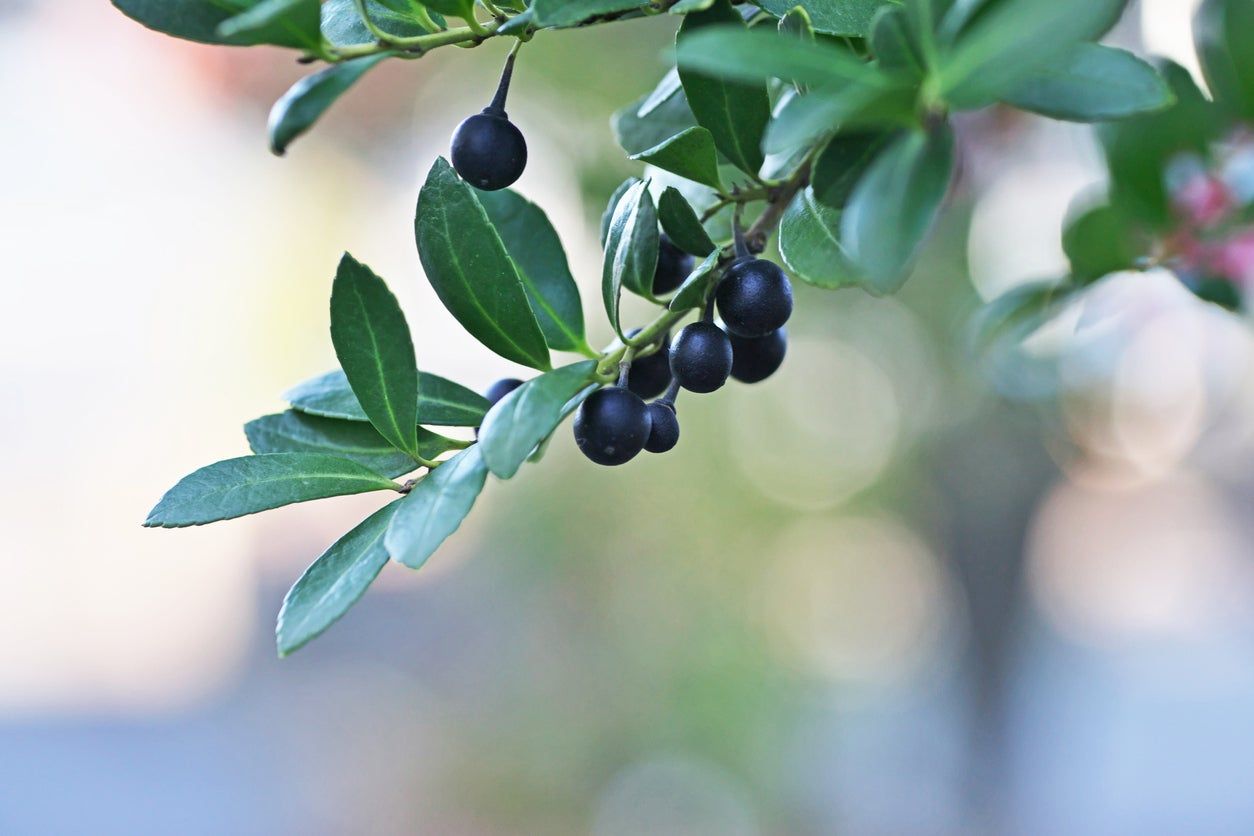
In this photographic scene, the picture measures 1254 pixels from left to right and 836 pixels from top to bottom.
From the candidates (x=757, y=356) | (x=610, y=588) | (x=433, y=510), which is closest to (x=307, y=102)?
(x=433, y=510)

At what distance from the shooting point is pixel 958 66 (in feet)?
0.90

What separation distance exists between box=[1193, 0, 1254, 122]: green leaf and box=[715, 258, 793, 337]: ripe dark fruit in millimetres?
267

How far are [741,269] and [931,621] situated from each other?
444cm

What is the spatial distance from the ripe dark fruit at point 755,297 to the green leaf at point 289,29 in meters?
0.17

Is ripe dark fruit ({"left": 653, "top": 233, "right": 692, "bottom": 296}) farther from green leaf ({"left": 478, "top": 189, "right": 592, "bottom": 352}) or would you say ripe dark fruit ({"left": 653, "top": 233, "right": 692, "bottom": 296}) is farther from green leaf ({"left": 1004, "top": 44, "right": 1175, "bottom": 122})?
green leaf ({"left": 1004, "top": 44, "right": 1175, "bottom": 122})

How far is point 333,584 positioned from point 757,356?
0.22 meters

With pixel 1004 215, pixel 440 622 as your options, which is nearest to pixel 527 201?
pixel 1004 215

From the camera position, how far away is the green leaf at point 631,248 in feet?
1.40

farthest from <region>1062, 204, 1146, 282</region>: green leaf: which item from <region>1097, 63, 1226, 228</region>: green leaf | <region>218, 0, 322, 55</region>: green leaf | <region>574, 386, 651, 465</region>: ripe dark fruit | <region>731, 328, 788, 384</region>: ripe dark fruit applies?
<region>218, 0, 322, 55</region>: green leaf

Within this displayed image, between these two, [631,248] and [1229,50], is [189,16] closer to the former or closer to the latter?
[631,248]

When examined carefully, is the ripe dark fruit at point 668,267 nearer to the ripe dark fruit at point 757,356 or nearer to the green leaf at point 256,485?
the ripe dark fruit at point 757,356

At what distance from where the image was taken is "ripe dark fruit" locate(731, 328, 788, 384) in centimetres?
50

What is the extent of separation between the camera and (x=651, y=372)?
47 cm

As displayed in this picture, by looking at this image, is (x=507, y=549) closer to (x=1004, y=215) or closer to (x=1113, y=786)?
(x=1004, y=215)
